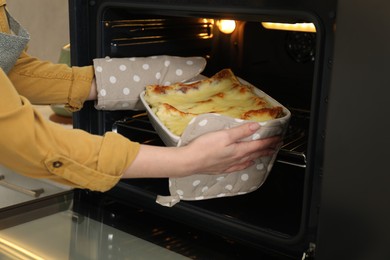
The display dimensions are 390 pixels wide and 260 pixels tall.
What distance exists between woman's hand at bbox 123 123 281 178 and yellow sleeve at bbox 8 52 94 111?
0.35 m

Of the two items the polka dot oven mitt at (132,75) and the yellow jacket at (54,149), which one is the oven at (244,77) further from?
the yellow jacket at (54,149)

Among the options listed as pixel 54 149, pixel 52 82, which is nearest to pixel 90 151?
pixel 54 149

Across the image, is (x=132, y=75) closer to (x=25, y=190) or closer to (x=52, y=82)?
(x=52, y=82)

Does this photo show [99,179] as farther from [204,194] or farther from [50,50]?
[50,50]

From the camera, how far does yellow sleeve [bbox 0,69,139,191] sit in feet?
2.63

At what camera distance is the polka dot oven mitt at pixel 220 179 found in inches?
37.8

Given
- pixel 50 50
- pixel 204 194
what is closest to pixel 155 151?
pixel 204 194

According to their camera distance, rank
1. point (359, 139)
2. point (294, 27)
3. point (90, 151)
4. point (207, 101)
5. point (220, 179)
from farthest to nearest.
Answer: point (294, 27)
point (207, 101)
point (220, 179)
point (90, 151)
point (359, 139)

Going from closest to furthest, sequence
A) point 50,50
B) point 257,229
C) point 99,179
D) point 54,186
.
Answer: point 99,179 → point 257,229 → point 54,186 → point 50,50

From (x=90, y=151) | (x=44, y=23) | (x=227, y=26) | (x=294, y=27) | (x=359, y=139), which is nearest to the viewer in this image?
(x=359, y=139)

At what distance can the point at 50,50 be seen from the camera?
2.26m

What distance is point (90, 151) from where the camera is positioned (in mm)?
855

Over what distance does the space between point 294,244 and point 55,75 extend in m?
0.59

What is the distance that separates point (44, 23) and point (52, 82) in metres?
1.06
